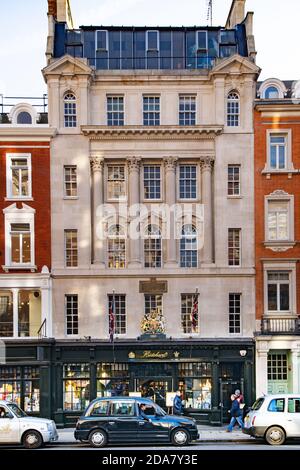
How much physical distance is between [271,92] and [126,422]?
62.6 ft

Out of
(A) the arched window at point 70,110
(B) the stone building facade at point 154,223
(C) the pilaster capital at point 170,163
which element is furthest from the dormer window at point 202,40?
(A) the arched window at point 70,110

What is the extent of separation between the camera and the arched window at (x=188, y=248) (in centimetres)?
3350

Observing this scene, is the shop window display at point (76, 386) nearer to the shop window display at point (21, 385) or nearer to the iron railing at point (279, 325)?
the shop window display at point (21, 385)

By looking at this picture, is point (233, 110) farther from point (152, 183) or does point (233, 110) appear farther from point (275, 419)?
point (275, 419)

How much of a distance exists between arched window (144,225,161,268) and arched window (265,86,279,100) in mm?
8598

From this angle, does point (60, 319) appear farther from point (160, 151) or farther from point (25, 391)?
point (160, 151)

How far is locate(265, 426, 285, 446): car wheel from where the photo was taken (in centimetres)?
2205

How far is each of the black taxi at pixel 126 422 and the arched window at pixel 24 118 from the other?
16067 millimetres

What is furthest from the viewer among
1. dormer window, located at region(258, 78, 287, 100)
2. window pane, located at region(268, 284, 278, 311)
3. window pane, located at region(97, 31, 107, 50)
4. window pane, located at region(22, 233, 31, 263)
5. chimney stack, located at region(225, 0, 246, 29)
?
chimney stack, located at region(225, 0, 246, 29)

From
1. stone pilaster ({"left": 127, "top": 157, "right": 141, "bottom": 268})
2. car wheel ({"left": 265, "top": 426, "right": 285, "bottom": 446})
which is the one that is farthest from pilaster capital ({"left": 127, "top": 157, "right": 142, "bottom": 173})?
car wheel ({"left": 265, "top": 426, "right": 285, "bottom": 446})

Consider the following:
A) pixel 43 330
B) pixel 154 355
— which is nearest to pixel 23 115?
pixel 43 330

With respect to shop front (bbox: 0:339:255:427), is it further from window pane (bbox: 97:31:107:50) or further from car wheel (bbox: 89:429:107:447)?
window pane (bbox: 97:31:107:50)

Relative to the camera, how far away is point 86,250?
109 feet

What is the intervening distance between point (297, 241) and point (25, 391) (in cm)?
1480
